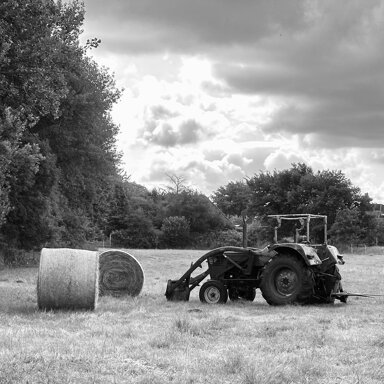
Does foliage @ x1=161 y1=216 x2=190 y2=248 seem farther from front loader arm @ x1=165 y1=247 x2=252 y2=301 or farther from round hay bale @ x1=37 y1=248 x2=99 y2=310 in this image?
round hay bale @ x1=37 y1=248 x2=99 y2=310

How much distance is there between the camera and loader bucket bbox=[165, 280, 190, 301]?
1384cm

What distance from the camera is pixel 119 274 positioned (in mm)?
14266

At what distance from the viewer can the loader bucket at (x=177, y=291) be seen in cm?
1384

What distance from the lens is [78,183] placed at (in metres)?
31.1

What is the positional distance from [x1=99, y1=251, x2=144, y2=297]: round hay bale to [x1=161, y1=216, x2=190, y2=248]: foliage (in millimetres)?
53191

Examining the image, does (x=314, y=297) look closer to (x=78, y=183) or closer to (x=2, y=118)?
(x=2, y=118)

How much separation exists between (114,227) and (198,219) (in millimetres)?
9565

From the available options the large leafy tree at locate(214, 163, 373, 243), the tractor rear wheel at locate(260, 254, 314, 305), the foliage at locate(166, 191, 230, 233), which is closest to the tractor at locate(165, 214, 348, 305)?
the tractor rear wheel at locate(260, 254, 314, 305)

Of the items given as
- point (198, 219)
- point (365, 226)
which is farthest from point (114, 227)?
point (365, 226)

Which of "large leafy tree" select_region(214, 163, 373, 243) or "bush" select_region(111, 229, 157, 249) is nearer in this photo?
"large leafy tree" select_region(214, 163, 373, 243)

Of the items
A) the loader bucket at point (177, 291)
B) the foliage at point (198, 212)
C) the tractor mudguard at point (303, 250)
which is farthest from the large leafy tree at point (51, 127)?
the foliage at point (198, 212)

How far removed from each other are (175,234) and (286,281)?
54.6m

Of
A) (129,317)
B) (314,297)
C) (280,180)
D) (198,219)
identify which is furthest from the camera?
(198,219)

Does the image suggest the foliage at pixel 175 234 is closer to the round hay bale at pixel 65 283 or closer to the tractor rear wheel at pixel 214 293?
the tractor rear wheel at pixel 214 293
